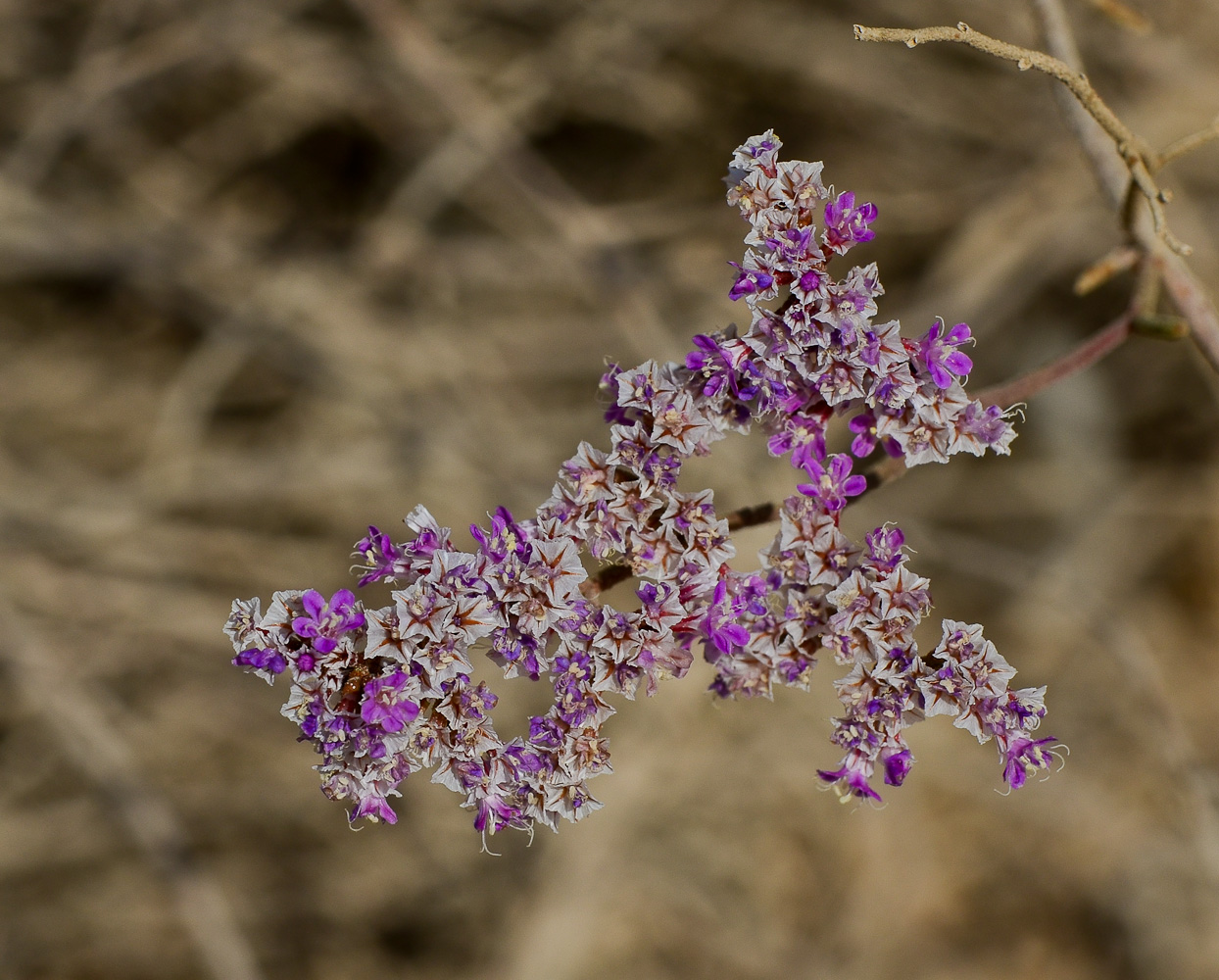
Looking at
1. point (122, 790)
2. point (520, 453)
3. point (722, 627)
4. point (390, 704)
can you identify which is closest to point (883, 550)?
point (722, 627)

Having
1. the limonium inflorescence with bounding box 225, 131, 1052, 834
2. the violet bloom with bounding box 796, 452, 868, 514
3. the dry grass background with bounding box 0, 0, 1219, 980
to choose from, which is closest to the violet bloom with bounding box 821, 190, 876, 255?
the limonium inflorescence with bounding box 225, 131, 1052, 834

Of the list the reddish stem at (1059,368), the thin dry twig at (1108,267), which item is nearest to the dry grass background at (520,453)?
the thin dry twig at (1108,267)

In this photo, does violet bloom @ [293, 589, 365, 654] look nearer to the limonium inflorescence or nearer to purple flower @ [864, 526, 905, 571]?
the limonium inflorescence

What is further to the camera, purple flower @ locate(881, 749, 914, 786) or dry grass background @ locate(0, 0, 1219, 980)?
dry grass background @ locate(0, 0, 1219, 980)

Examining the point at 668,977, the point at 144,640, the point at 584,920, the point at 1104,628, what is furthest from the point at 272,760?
the point at 1104,628

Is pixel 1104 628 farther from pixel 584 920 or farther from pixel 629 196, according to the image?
pixel 629 196

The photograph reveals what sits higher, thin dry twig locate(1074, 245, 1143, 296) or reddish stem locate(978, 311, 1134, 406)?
thin dry twig locate(1074, 245, 1143, 296)
